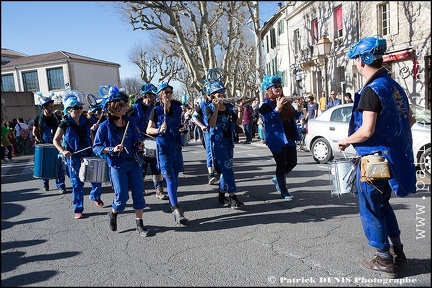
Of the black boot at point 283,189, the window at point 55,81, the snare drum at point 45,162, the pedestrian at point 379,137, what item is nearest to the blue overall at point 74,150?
the snare drum at point 45,162

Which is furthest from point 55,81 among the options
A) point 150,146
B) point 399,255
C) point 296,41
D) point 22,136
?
point 296,41

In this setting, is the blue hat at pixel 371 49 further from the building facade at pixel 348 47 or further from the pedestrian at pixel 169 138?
the pedestrian at pixel 169 138

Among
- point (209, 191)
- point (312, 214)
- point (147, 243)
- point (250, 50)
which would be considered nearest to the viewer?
point (147, 243)

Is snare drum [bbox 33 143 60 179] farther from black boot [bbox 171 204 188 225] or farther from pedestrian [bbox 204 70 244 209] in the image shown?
pedestrian [bbox 204 70 244 209]

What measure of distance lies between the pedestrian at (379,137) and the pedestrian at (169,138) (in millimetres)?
2596

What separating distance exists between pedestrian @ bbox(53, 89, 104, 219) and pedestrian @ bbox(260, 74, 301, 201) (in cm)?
287

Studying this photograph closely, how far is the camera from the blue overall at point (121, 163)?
179 inches

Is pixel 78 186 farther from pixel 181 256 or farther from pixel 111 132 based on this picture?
pixel 181 256

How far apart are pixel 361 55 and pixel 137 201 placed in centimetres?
310

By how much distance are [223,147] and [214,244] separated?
1687 millimetres

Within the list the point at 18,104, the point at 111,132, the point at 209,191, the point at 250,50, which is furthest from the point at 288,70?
the point at 111,132

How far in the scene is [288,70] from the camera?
3197cm

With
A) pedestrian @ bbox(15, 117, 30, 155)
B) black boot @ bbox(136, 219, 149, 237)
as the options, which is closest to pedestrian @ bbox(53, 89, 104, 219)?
black boot @ bbox(136, 219, 149, 237)

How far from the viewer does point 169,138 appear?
5.20 metres
